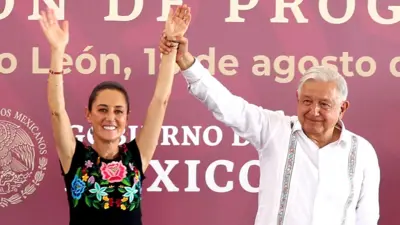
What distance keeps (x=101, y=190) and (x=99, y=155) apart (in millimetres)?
129

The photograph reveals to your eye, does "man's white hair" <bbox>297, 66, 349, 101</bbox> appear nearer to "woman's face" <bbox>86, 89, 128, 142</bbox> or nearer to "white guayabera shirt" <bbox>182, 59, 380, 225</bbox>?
"white guayabera shirt" <bbox>182, 59, 380, 225</bbox>

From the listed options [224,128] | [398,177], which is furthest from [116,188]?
[398,177]

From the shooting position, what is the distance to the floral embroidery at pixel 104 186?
2.15 m

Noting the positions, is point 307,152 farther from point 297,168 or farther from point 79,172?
point 79,172

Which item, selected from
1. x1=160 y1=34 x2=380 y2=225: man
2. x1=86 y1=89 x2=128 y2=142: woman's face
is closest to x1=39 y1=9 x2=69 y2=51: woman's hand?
x1=86 y1=89 x2=128 y2=142: woman's face

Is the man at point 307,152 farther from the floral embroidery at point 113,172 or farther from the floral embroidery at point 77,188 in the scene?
the floral embroidery at point 77,188

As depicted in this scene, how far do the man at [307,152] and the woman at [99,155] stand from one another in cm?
24

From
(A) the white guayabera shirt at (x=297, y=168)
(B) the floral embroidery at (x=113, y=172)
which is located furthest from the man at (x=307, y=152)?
(B) the floral embroidery at (x=113, y=172)

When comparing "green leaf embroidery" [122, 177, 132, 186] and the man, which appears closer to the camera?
the man

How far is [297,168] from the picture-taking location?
82.0 inches

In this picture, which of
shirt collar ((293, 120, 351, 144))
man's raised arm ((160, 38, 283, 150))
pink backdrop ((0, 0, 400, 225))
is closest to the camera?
man's raised arm ((160, 38, 283, 150))

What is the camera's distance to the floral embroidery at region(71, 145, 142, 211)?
2.15 metres

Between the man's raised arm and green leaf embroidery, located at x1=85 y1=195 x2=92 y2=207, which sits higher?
the man's raised arm

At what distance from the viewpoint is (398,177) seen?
8.95ft
